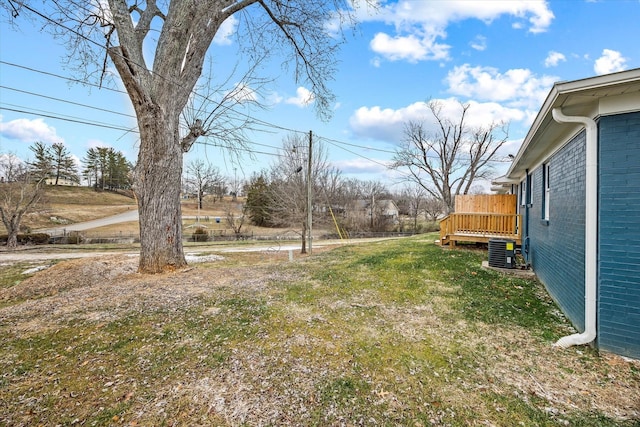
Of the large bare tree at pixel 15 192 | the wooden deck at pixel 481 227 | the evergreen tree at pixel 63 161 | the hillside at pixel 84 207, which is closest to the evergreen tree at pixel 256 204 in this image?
the hillside at pixel 84 207

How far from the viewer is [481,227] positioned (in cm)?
916

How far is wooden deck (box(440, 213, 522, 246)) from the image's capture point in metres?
8.80

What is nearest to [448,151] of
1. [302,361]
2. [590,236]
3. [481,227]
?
[481,227]

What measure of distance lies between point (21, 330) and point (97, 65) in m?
5.97

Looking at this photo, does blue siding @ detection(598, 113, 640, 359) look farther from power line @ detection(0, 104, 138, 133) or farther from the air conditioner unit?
power line @ detection(0, 104, 138, 133)

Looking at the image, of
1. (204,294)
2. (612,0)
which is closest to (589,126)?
(612,0)

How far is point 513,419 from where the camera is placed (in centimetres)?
217

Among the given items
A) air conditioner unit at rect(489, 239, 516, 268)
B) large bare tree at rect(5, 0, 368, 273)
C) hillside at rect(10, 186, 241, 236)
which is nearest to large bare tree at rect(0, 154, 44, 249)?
hillside at rect(10, 186, 241, 236)

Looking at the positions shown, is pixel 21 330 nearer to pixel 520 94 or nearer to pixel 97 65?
pixel 97 65

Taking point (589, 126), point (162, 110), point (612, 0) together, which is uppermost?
point (612, 0)

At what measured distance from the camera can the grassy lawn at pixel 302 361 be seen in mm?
2225

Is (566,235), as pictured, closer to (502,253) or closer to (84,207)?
(502,253)

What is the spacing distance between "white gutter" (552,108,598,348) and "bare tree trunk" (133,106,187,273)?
6760 millimetres

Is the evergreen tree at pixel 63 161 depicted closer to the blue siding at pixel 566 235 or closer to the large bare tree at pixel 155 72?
the large bare tree at pixel 155 72
